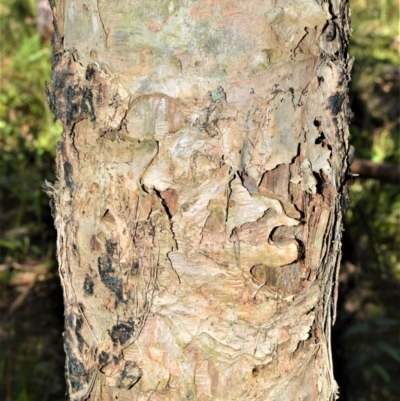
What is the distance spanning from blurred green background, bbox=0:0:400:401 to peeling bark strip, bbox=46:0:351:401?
1298 millimetres

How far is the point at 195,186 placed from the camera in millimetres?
799

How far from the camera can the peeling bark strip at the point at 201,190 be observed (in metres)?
0.77

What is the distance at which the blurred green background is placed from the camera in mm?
2291

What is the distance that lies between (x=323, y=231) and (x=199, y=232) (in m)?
0.19

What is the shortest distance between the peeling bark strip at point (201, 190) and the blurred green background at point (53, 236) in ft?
4.26

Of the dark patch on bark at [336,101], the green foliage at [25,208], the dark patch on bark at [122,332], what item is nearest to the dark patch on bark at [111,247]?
the dark patch on bark at [122,332]

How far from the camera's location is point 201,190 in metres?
0.80

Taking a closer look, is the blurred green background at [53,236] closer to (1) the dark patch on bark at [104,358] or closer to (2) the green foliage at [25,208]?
(2) the green foliage at [25,208]

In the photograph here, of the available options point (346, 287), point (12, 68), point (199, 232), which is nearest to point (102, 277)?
point (199, 232)

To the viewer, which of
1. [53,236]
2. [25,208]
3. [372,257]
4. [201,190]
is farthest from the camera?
[25,208]

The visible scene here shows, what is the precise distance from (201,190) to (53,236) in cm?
235

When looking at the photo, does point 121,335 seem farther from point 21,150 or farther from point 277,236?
point 21,150

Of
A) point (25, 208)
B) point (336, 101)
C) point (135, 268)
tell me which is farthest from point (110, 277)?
point (25, 208)

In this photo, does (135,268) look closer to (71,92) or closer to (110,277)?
(110,277)
